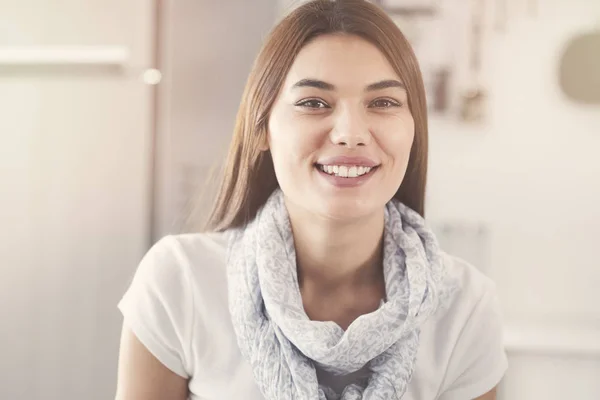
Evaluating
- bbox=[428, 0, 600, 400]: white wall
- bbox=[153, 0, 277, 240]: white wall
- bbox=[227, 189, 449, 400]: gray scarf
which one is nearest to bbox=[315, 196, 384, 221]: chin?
bbox=[227, 189, 449, 400]: gray scarf

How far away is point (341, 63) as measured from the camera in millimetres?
766

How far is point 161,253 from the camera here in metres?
0.88

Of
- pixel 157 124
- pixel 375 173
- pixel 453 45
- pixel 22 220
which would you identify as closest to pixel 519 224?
pixel 453 45

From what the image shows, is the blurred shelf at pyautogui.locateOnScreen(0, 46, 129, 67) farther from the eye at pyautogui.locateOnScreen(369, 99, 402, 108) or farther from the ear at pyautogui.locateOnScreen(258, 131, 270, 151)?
the eye at pyautogui.locateOnScreen(369, 99, 402, 108)

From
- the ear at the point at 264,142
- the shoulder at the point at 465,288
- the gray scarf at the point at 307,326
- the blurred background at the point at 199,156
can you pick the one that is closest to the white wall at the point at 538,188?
the blurred background at the point at 199,156

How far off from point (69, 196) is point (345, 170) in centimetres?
89

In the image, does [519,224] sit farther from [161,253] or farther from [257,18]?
[161,253]

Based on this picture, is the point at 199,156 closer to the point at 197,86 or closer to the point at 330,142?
the point at 197,86

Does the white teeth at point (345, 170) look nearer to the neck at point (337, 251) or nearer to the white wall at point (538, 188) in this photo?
the neck at point (337, 251)

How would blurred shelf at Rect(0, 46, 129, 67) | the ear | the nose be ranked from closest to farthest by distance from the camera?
the nose → the ear → blurred shelf at Rect(0, 46, 129, 67)

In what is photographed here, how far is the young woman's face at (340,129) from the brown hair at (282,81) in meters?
0.02

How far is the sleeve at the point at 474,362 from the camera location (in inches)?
33.9

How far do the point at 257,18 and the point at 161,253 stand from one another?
76 centimetres

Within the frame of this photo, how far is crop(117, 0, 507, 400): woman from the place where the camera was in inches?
30.1
